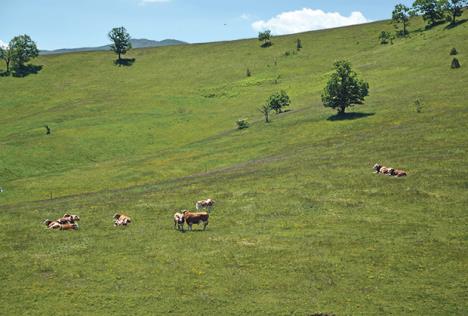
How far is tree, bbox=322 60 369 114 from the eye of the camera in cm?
8538

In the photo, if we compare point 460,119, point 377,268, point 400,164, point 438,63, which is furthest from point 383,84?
point 377,268

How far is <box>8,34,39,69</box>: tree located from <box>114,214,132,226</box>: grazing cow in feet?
461

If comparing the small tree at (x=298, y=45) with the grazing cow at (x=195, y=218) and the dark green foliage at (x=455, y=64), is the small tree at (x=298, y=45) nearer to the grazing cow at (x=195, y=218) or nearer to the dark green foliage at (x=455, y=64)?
the dark green foliage at (x=455, y=64)

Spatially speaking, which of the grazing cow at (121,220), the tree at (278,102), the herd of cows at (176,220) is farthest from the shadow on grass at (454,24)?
the grazing cow at (121,220)

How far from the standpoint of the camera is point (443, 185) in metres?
43.4

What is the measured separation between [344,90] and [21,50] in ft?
394

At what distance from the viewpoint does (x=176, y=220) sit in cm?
3812

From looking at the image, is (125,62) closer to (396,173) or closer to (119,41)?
(119,41)

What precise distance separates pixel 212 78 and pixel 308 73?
95.7 feet

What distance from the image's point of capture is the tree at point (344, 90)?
85.4m

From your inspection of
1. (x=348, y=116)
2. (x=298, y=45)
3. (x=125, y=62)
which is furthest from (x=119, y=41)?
(x=348, y=116)

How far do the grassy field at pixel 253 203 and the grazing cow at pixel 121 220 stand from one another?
0.60 m

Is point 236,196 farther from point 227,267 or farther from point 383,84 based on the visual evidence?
point 383,84

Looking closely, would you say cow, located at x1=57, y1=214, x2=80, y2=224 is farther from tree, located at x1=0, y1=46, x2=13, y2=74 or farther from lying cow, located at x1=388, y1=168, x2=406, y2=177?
tree, located at x1=0, y1=46, x2=13, y2=74
